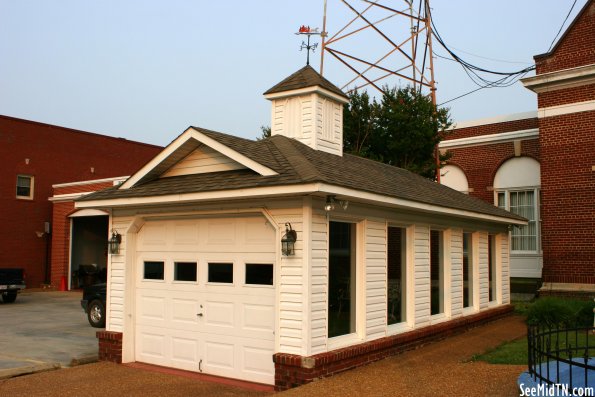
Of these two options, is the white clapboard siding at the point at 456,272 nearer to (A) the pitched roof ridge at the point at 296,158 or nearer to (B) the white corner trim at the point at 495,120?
(A) the pitched roof ridge at the point at 296,158

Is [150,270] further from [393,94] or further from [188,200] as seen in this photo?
[393,94]

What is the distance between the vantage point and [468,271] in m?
13.8

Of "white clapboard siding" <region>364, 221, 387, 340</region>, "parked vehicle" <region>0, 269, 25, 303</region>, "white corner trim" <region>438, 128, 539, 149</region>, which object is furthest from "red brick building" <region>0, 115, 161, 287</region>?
"white clapboard siding" <region>364, 221, 387, 340</region>

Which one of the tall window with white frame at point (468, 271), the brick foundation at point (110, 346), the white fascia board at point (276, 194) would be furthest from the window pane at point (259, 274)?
the tall window with white frame at point (468, 271)

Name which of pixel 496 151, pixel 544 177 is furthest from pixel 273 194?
pixel 496 151

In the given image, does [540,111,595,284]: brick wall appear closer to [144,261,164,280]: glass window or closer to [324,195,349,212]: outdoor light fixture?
[324,195,349,212]: outdoor light fixture

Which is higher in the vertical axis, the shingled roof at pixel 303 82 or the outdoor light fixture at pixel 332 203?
the shingled roof at pixel 303 82

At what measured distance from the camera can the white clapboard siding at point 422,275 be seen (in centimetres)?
1108

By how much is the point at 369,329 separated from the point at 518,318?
23.2 ft

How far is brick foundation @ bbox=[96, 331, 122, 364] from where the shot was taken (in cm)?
1045

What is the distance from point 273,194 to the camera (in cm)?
817

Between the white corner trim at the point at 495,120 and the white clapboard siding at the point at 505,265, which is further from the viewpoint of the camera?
the white corner trim at the point at 495,120

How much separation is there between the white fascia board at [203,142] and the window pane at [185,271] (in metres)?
1.70

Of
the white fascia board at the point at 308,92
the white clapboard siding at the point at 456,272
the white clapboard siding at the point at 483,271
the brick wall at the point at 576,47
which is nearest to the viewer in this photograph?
the white fascia board at the point at 308,92
